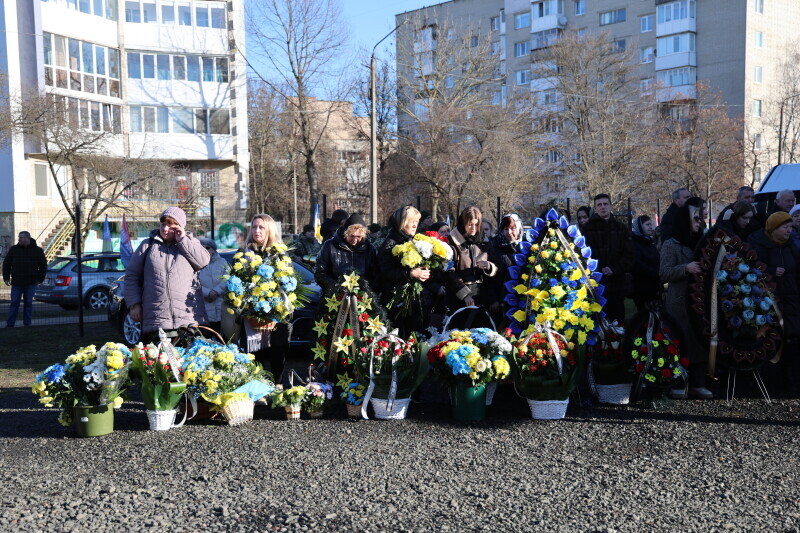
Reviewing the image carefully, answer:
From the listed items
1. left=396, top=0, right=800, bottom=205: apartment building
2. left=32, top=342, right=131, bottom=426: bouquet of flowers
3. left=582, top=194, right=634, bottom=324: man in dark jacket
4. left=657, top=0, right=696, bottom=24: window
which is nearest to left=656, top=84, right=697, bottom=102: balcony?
left=396, top=0, right=800, bottom=205: apartment building

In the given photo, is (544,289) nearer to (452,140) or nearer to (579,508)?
(579,508)

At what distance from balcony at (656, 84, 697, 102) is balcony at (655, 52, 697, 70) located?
1.63 metres

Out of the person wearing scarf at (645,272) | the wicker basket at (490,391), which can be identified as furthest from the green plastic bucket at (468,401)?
the person wearing scarf at (645,272)

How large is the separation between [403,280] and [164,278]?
222cm

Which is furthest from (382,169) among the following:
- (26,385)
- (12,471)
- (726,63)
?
(12,471)

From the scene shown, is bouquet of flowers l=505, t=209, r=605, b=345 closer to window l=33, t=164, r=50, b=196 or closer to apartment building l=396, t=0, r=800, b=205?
window l=33, t=164, r=50, b=196

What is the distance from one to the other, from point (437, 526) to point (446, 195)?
34526mm

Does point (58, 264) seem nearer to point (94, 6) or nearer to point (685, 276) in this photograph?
point (685, 276)

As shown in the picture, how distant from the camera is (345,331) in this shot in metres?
7.14

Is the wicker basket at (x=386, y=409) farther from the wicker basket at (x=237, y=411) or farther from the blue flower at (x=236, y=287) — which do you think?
the blue flower at (x=236, y=287)

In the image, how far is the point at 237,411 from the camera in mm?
6660

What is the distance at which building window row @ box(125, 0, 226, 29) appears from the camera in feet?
130

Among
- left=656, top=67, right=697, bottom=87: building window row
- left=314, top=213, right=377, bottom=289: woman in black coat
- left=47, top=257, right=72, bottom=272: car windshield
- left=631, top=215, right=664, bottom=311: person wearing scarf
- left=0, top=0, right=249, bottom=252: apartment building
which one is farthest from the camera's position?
left=656, top=67, right=697, bottom=87: building window row

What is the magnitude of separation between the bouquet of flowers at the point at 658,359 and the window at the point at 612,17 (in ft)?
183
